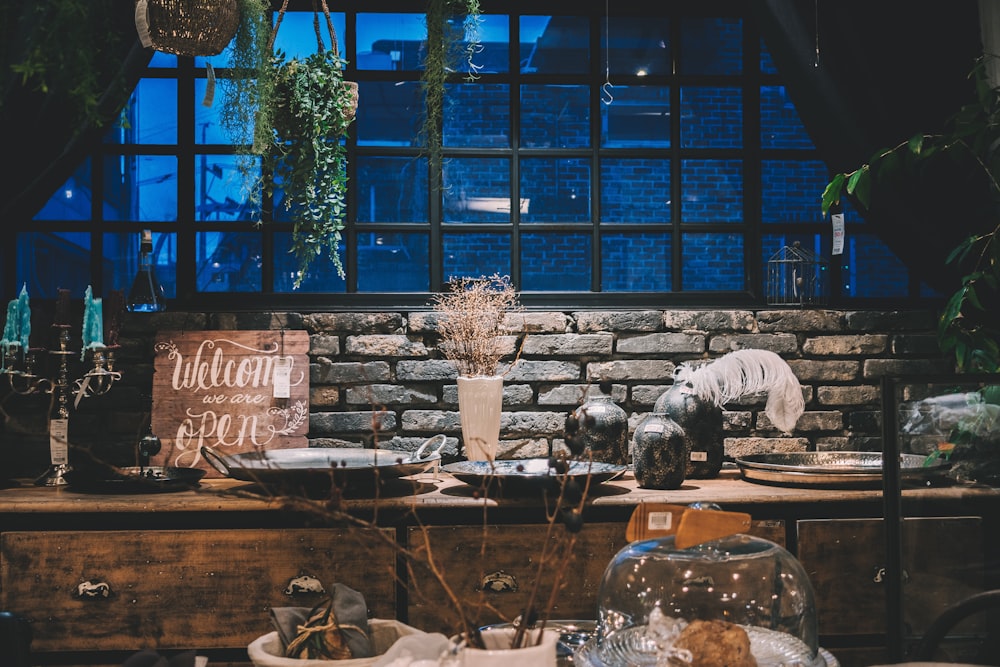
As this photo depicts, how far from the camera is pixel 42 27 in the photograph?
2.68m

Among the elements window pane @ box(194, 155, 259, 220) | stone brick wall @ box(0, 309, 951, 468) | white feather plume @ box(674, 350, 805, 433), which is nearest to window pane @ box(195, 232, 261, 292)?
window pane @ box(194, 155, 259, 220)

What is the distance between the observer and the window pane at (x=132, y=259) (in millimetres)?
A: 3332

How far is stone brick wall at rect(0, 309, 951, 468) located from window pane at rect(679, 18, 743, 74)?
98cm

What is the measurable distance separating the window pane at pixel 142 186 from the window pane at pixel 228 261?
0.55 feet

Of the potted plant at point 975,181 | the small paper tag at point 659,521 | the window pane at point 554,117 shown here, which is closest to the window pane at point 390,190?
the window pane at point 554,117

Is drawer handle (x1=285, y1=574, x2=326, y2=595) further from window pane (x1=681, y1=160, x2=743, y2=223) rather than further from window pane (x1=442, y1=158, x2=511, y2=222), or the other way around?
window pane (x1=681, y1=160, x2=743, y2=223)

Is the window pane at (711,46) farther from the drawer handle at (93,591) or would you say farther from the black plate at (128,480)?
the drawer handle at (93,591)

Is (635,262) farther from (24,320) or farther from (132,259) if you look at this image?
(24,320)

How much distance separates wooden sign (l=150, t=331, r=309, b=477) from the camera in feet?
10.1

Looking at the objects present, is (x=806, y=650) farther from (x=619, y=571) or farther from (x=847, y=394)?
(x=847, y=394)

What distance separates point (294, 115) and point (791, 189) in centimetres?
193

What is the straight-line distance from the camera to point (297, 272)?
3.38 metres

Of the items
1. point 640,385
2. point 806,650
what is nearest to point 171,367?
point 640,385

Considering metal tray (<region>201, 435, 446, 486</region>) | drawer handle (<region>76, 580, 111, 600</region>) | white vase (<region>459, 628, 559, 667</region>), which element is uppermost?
metal tray (<region>201, 435, 446, 486</region>)
